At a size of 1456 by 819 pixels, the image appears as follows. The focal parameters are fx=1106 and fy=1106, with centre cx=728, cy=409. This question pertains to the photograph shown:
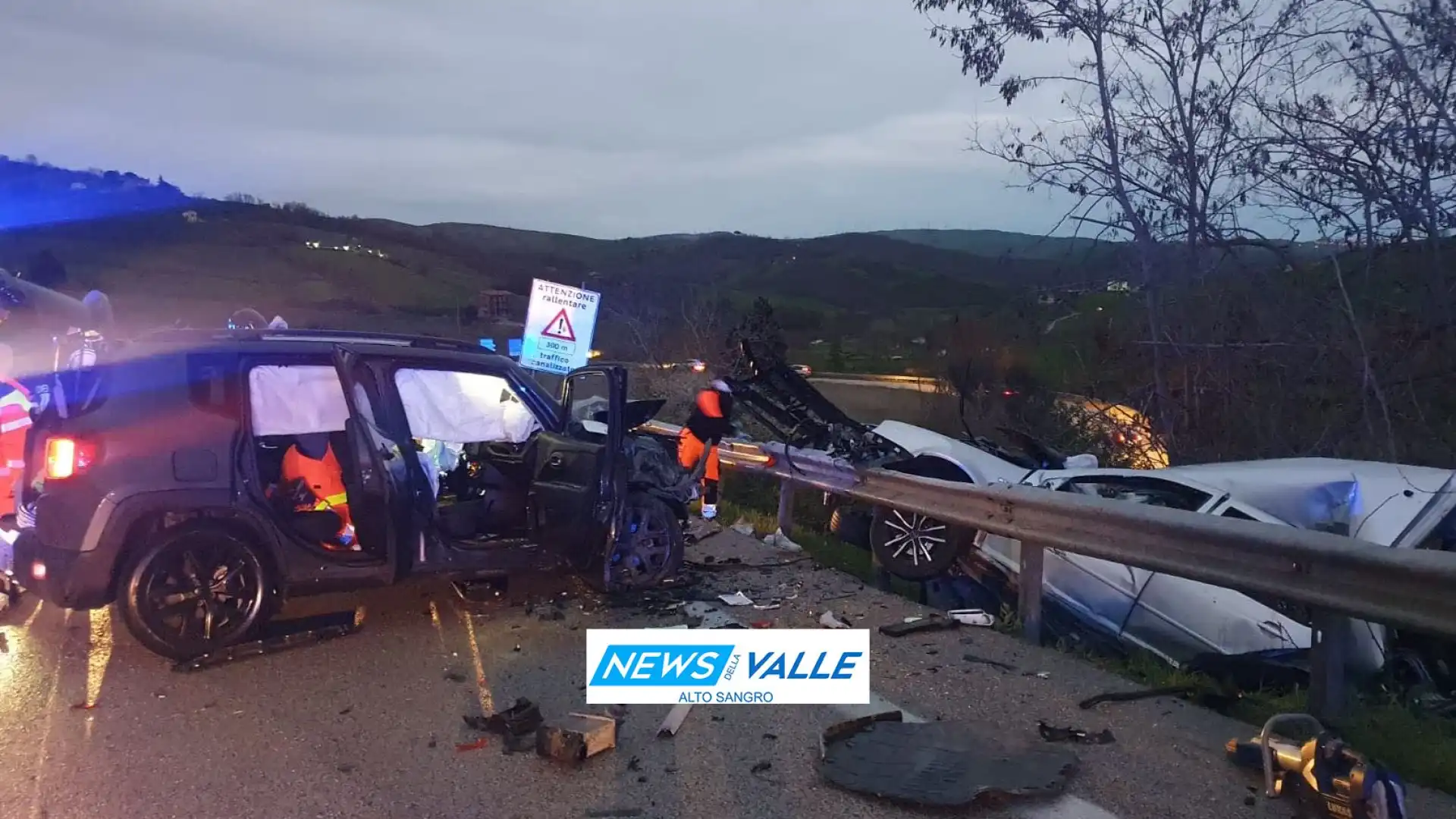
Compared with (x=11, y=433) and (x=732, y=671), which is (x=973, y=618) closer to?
(x=732, y=671)

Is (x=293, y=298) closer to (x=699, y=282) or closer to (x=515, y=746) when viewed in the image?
(x=699, y=282)

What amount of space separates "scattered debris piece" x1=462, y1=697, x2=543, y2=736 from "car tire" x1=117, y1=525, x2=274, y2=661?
171 centimetres

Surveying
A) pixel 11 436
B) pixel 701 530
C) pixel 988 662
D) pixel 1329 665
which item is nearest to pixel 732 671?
pixel 988 662

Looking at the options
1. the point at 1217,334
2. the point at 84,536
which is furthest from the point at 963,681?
the point at 1217,334

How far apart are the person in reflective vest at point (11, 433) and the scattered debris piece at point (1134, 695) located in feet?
20.1

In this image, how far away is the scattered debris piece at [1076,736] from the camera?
4496mm

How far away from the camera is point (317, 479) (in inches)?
262

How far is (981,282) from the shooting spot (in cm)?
1470

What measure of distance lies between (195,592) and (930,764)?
3780 millimetres

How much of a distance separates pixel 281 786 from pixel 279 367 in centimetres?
283

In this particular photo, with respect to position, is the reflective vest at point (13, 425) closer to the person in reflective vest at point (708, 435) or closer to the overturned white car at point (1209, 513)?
the person in reflective vest at point (708, 435)

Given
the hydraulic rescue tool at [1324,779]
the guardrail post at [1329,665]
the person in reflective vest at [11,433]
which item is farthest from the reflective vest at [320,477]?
the guardrail post at [1329,665]

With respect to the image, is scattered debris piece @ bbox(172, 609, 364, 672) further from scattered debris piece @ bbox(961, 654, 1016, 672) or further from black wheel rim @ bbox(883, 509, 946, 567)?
black wheel rim @ bbox(883, 509, 946, 567)

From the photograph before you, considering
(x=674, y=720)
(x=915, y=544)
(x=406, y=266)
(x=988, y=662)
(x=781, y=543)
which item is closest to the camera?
(x=674, y=720)
